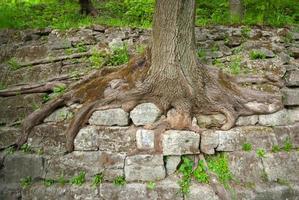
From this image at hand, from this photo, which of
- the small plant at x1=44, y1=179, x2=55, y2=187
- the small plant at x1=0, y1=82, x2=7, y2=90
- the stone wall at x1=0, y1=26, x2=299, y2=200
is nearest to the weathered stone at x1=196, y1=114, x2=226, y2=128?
the stone wall at x1=0, y1=26, x2=299, y2=200

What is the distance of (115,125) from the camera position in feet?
18.5

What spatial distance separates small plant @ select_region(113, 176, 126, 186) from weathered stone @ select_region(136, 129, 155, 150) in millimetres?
570

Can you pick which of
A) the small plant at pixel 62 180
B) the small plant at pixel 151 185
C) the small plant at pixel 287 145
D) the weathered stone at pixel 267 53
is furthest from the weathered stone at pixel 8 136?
the weathered stone at pixel 267 53

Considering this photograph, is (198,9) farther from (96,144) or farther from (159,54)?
(96,144)

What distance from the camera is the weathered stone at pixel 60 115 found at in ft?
18.9

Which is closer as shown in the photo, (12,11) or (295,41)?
(295,41)

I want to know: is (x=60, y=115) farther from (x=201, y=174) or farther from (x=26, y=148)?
(x=201, y=174)

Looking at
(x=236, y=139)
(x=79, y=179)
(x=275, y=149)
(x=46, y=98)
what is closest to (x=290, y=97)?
(x=275, y=149)

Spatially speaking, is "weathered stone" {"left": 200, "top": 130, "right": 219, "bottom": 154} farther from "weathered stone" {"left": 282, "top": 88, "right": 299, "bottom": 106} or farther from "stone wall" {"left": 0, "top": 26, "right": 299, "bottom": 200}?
"weathered stone" {"left": 282, "top": 88, "right": 299, "bottom": 106}

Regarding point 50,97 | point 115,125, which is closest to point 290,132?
point 115,125

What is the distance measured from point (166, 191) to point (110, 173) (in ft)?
3.10

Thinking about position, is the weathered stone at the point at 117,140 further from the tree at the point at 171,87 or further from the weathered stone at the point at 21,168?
the weathered stone at the point at 21,168

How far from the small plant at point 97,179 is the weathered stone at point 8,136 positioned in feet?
4.96

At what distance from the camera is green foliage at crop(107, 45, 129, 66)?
21.3 ft
